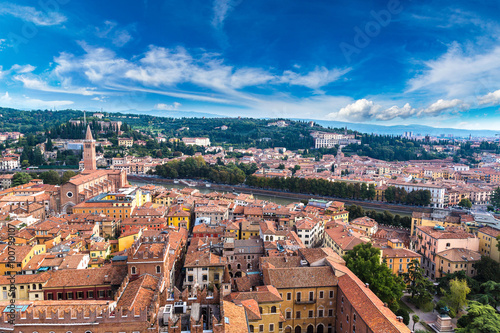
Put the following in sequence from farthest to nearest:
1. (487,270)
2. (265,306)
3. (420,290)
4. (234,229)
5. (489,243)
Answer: (234,229), (489,243), (487,270), (420,290), (265,306)

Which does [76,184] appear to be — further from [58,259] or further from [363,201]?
[363,201]

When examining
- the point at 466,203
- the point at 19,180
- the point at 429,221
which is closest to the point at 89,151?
the point at 19,180

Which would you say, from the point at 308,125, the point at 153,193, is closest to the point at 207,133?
the point at 308,125

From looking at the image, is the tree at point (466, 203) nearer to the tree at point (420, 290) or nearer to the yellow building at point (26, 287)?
the tree at point (420, 290)

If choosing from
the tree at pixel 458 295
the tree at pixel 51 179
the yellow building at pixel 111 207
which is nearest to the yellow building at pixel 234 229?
the yellow building at pixel 111 207

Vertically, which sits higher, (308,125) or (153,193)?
(308,125)

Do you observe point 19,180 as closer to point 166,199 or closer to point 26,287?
point 166,199
